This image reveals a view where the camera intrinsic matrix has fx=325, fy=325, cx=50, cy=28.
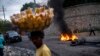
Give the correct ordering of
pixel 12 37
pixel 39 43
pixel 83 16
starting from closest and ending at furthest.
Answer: pixel 39 43, pixel 12 37, pixel 83 16

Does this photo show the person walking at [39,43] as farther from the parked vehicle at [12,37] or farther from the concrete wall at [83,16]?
the concrete wall at [83,16]

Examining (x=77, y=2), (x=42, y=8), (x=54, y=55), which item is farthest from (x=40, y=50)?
(x=77, y=2)

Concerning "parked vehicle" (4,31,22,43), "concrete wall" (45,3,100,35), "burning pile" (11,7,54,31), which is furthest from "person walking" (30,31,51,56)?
"concrete wall" (45,3,100,35)

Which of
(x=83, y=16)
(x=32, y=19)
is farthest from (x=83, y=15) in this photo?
(x=32, y=19)

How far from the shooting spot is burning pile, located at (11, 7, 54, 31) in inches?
198

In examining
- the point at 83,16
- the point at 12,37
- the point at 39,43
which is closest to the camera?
the point at 39,43

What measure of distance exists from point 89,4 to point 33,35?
39418 mm

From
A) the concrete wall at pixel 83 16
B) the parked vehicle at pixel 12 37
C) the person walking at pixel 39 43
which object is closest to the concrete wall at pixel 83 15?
the concrete wall at pixel 83 16

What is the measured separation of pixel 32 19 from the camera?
505cm

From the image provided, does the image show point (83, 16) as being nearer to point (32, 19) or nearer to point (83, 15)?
point (83, 15)

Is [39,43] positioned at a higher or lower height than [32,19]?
lower

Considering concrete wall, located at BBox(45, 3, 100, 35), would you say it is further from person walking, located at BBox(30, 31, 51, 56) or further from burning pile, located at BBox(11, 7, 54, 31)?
person walking, located at BBox(30, 31, 51, 56)

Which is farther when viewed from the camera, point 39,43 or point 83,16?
point 83,16

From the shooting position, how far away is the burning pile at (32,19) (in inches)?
198
